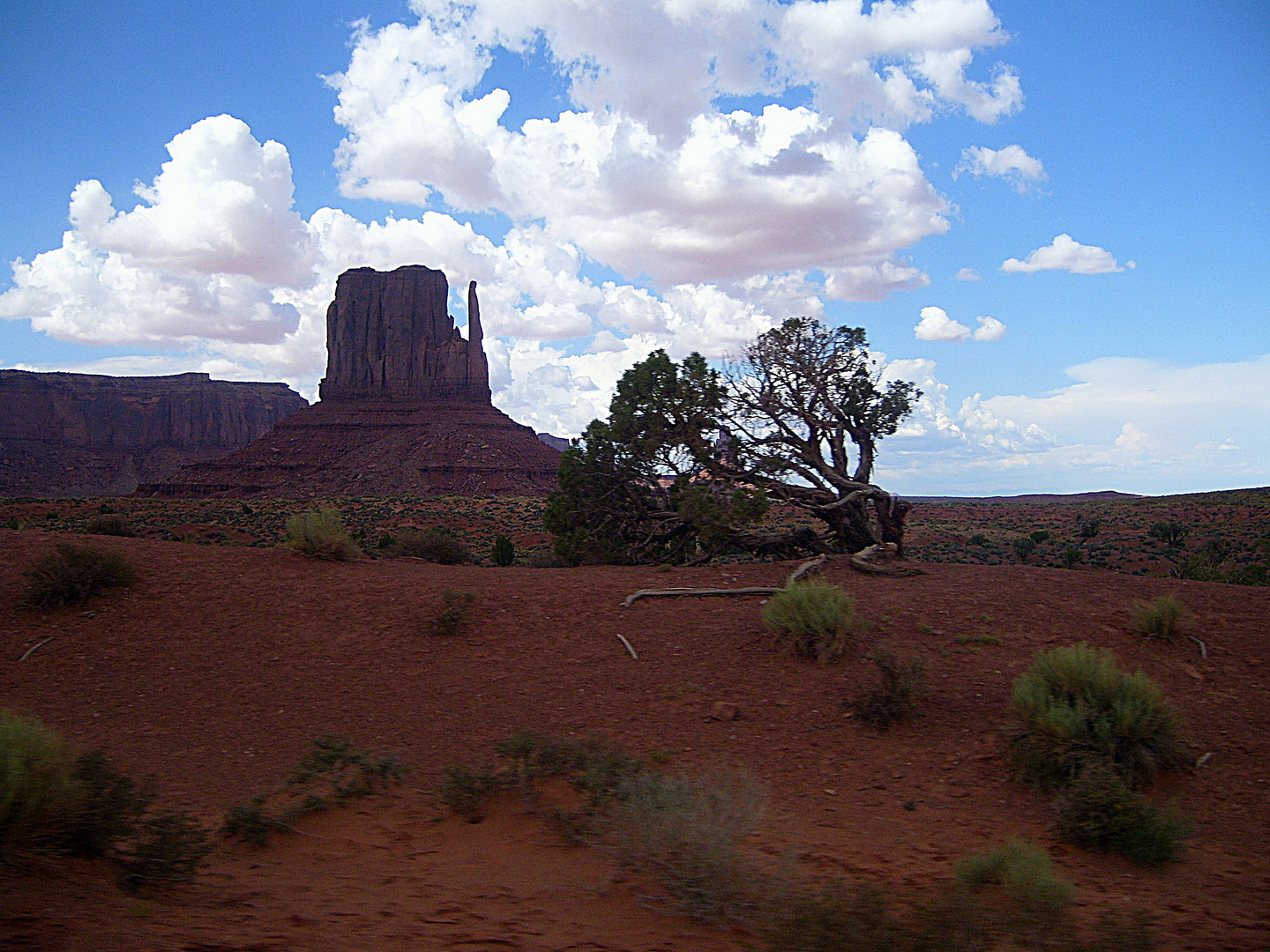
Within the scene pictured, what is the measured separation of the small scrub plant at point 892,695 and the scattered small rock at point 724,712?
4.08 ft

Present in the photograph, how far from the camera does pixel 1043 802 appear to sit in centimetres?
693

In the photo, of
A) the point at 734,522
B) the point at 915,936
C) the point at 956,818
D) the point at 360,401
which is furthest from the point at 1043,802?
the point at 360,401

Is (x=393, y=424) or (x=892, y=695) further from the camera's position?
(x=393, y=424)

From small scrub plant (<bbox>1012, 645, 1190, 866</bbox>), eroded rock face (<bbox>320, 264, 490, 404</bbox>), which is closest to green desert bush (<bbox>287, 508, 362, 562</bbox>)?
small scrub plant (<bbox>1012, 645, 1190, 866</bbox>)

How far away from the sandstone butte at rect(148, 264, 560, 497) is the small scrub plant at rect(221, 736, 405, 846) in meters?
67.1

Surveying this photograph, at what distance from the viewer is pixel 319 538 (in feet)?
44.6

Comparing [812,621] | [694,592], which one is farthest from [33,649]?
[812,621]

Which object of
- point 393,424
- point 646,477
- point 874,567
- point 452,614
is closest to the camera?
point 452,614

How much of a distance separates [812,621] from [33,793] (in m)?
7.71

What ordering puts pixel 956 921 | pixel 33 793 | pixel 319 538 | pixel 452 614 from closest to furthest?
pixel 956 921, pixel 33 793, pixel 452 614, pixel 319 538

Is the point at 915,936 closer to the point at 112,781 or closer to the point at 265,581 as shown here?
the point at 112,781

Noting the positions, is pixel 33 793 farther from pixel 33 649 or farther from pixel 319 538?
pixel 319 538

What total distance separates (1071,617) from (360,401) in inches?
4024

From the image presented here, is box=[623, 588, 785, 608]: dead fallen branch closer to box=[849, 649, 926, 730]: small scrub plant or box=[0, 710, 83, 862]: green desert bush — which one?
Result: box=[849, 649, 926, 730]: small scrub plant
